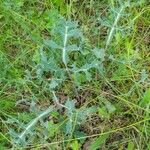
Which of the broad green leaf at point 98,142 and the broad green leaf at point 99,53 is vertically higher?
the broad green leaf at point 99,53

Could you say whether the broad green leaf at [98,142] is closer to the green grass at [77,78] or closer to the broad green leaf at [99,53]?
the green grass at [77,78]

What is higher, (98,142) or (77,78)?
(77,78)

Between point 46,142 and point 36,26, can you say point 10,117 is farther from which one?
point 36,26

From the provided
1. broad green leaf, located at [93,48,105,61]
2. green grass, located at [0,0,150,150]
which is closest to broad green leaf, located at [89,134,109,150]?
green grass, located at [0,0,150,150]

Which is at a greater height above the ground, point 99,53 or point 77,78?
point 99,53

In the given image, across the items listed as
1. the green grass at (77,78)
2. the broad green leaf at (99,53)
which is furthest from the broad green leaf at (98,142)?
the broad green leaf at (99,53)

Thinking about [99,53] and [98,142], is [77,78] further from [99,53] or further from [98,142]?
[98,142]

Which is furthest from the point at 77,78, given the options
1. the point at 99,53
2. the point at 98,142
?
the point at 98,142

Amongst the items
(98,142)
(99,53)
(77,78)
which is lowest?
(98,142)

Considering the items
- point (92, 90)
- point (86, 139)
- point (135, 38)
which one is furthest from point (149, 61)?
point (86, 139)
